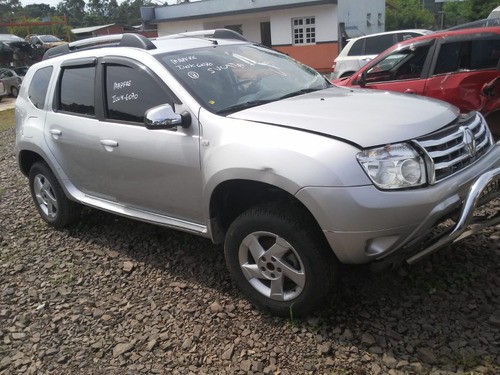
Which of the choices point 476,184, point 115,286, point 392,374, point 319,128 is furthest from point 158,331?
point 476,184

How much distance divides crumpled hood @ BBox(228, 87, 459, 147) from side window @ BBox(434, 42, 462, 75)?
2957 millimetres

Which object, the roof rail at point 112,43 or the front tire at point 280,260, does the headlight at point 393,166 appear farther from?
the roof rail at point 112,43

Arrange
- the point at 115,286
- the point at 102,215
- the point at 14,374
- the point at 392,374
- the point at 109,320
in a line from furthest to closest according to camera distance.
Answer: the point at 102,215, the point at 115,286, the point at 109,320, the point at 14,374, the point at 392,374

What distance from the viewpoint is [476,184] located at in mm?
2615

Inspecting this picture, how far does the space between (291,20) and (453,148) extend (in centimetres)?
2440

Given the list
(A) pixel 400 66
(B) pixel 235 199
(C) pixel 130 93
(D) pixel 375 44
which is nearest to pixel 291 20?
(D) pixel 375 44

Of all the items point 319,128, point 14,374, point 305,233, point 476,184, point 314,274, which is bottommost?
point 14,374

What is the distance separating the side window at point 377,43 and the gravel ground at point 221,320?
31.6ft

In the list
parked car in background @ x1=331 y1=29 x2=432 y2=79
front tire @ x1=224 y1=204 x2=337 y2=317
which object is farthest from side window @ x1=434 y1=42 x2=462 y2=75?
parked car in background @ x1=331 y1=29 x2=432 y2=79

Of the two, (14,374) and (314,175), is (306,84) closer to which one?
(314,175)

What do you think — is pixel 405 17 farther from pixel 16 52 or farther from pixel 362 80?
pixel 362 80

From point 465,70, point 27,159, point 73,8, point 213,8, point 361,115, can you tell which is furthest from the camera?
point 73,8

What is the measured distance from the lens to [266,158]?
110 inches

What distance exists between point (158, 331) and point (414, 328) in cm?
162
